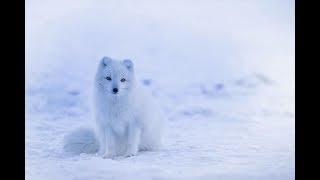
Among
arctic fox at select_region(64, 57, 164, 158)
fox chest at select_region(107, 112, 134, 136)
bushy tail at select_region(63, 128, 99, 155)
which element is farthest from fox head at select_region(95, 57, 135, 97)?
bushy tail at select_region(63, 128, 99, 155)

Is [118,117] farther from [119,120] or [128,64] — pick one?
[128,64]

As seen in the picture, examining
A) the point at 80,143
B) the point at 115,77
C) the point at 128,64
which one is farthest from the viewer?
the point at 80,143

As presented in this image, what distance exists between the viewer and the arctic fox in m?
3.73

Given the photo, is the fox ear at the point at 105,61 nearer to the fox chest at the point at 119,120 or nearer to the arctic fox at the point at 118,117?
the arctic fox at the point at 118,117

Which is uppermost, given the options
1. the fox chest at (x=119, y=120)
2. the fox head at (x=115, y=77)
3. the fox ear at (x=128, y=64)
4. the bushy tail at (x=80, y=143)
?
the fox ear at (x=128, y=64)

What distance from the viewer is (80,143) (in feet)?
12.9

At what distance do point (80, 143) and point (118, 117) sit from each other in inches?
15.4

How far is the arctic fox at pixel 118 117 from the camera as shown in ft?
12.2

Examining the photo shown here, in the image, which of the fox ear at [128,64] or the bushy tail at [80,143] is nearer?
the fox ear at [128,64]

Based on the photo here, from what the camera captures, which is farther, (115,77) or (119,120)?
(119,120)

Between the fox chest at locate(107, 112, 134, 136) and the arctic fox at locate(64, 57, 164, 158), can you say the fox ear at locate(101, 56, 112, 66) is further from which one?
the fox chest at locate(107, 112, 134, 136)

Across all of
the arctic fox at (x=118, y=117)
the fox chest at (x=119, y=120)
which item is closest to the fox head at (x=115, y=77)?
the arctic fox at (x=118, y=117)

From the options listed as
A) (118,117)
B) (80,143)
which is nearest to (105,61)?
(118,117)

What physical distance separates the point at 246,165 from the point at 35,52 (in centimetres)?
197
